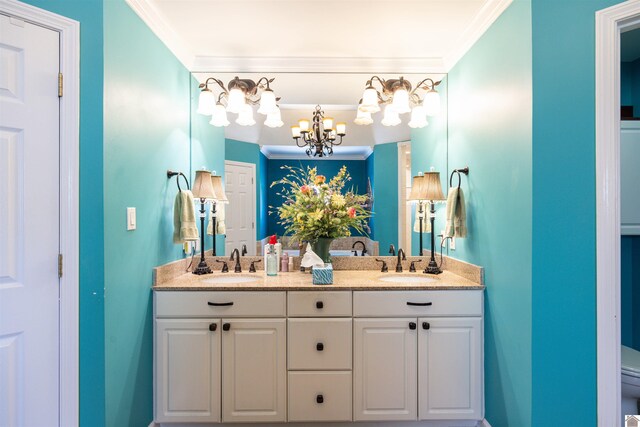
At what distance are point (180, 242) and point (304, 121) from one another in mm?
1229

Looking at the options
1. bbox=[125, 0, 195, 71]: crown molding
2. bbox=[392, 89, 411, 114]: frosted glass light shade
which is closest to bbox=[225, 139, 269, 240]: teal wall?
bbox=[125, 0, 195, 71]: crown molding

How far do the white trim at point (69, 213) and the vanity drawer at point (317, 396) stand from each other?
106 cm

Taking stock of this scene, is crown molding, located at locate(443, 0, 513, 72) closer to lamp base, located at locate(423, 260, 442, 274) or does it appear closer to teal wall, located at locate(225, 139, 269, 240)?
lamp base, located at locate(423, 260, 442, 274)

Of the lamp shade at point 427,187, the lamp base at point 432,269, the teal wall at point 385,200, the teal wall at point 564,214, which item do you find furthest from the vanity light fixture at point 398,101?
the lamp base at point 432,269

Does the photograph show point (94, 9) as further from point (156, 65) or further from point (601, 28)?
point (601, 28)

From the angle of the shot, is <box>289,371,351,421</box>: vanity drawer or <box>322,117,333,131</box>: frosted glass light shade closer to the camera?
<box>289,371,351,421</box>: vanity drawer

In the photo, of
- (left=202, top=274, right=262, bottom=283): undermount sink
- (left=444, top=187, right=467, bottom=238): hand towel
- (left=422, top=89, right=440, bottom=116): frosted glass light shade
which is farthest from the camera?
(left=422, top=89, right=440, bottom=116): frosted glass light shade

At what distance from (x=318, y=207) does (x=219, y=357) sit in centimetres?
112

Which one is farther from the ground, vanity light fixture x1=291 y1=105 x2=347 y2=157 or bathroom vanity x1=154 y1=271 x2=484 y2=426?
vanity light fixture x1=291 y1=105 x2=347 y2=157

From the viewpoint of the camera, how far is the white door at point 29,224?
1.39m

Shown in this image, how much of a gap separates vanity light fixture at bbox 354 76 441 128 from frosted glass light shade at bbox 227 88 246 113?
836 mm

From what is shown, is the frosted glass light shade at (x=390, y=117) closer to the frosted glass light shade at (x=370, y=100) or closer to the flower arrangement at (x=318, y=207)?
the frosted glass light shade at (x=370, y=100)

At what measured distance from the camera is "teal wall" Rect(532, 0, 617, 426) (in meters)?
1.50

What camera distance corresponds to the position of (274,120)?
8.35ft
